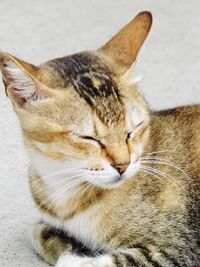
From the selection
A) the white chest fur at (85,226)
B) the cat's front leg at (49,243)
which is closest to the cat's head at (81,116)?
the white chest fur at (85,226)

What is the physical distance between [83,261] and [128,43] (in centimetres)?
68

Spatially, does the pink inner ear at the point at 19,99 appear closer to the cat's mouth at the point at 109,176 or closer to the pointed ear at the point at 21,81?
the pointed ear at the point at 21,81

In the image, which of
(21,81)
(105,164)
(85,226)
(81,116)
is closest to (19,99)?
(21,81)

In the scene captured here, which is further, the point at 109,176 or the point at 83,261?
the point at 83,261

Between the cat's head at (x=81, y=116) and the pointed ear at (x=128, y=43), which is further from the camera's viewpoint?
the pointed ear at (x=128, y=43)

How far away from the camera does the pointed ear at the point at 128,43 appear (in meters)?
2.41

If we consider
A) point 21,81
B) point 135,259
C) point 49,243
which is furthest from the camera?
point 49,243

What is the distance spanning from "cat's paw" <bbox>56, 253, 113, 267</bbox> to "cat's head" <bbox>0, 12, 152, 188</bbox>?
23 centimetres

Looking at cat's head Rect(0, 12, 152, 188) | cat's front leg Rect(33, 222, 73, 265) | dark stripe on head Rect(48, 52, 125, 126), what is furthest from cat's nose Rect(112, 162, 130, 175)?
cat's front leg Rect(33, 222, 73, 265)

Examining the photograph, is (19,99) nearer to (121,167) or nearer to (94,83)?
(94,83)

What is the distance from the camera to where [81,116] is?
2246mm

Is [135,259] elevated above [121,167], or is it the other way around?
[121,167]

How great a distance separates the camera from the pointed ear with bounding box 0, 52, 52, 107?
2143 mm

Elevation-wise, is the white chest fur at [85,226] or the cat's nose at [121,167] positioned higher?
the cat's nose at [121,167]
